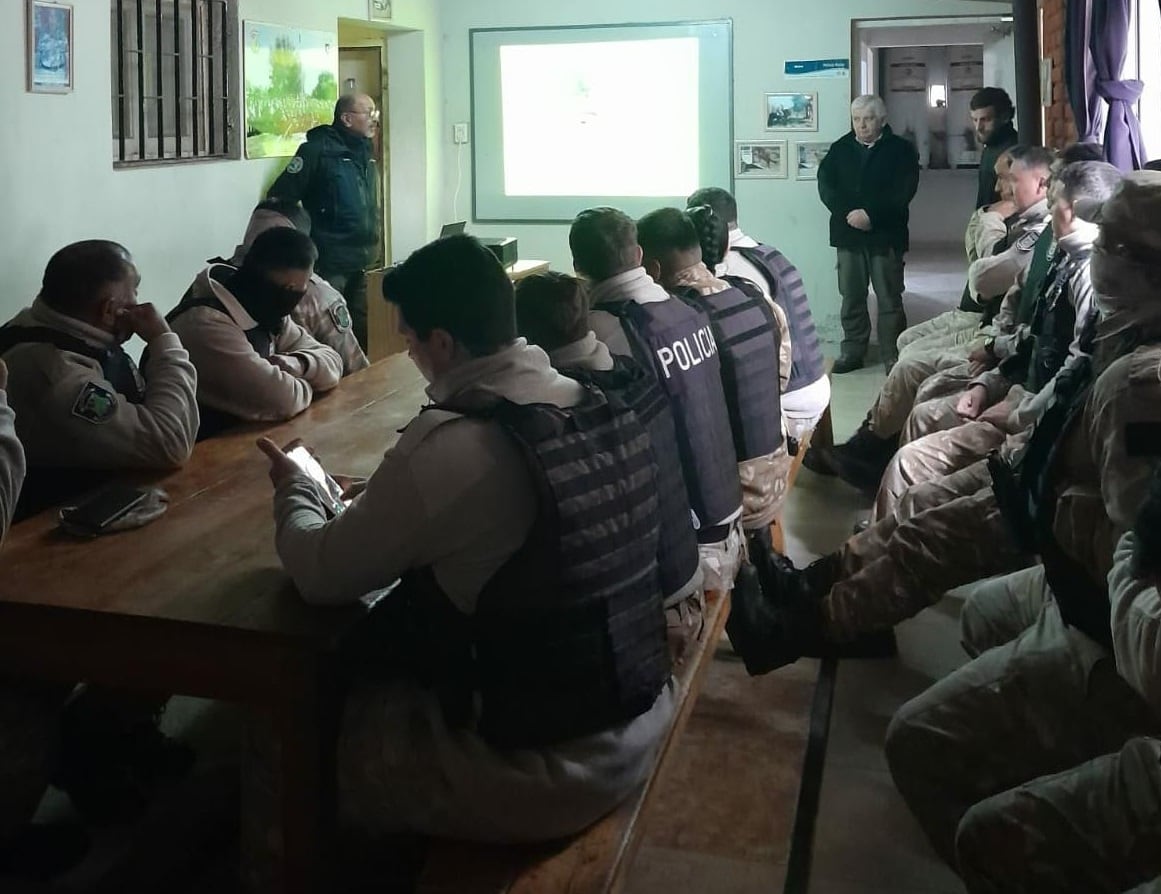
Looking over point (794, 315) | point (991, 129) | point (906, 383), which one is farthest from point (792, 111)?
point (794, 315)

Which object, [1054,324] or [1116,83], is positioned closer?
[1054,324]

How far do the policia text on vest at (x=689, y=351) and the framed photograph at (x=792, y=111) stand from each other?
211 inches

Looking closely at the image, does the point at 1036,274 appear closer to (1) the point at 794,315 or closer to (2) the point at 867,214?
(1) the point at 794,315

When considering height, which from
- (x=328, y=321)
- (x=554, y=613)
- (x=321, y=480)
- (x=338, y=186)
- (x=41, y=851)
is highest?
(x=338, y=186)

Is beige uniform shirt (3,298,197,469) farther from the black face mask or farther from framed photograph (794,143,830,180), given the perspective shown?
framed photograph (794,143,830,180)

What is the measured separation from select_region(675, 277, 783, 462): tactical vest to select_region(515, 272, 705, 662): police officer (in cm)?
82

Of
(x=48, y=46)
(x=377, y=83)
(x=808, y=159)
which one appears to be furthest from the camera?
(x=377, y=83)

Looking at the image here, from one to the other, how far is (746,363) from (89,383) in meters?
1.51

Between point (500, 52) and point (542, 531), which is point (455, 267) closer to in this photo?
point (542, 531)

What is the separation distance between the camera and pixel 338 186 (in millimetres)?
6320

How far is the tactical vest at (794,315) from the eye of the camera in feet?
13.7

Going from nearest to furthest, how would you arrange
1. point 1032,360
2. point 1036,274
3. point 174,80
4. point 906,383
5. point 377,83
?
point 1032,360 < point 1036,274 < point 906,383 < point 174,80 < point 377,83

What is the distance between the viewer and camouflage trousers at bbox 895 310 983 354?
5281mm

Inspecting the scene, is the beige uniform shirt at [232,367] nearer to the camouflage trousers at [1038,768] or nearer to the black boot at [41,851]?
the black boot at [41,851]
